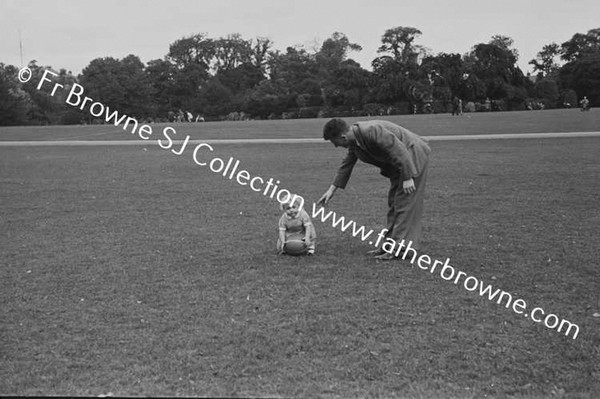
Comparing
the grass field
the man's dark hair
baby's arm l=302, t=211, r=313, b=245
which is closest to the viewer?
the grass field

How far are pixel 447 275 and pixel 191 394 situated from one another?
3.96 metres

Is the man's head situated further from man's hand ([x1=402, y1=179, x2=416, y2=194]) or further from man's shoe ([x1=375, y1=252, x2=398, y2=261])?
man's shoe ([x1=375, y1=252, x2=398, y2=261])

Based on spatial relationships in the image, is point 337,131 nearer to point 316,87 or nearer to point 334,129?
point 334,129

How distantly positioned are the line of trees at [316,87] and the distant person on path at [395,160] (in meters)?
67.4

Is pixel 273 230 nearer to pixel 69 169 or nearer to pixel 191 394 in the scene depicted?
pixel 191 394

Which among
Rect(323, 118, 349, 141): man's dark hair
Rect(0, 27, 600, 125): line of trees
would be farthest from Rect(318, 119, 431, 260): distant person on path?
Rect(0, 27, 600, 125): line of trees

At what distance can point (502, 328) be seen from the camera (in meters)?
6.01

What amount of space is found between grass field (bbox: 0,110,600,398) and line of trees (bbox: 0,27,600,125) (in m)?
64.3

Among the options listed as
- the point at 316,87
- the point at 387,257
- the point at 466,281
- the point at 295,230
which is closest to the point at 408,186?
the point at 387,257

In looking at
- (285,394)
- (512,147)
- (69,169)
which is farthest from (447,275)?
(512,147)

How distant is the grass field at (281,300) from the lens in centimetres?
498

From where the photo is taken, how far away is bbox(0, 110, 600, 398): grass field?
498 centimetres

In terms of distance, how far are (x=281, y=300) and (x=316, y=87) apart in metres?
80.5
